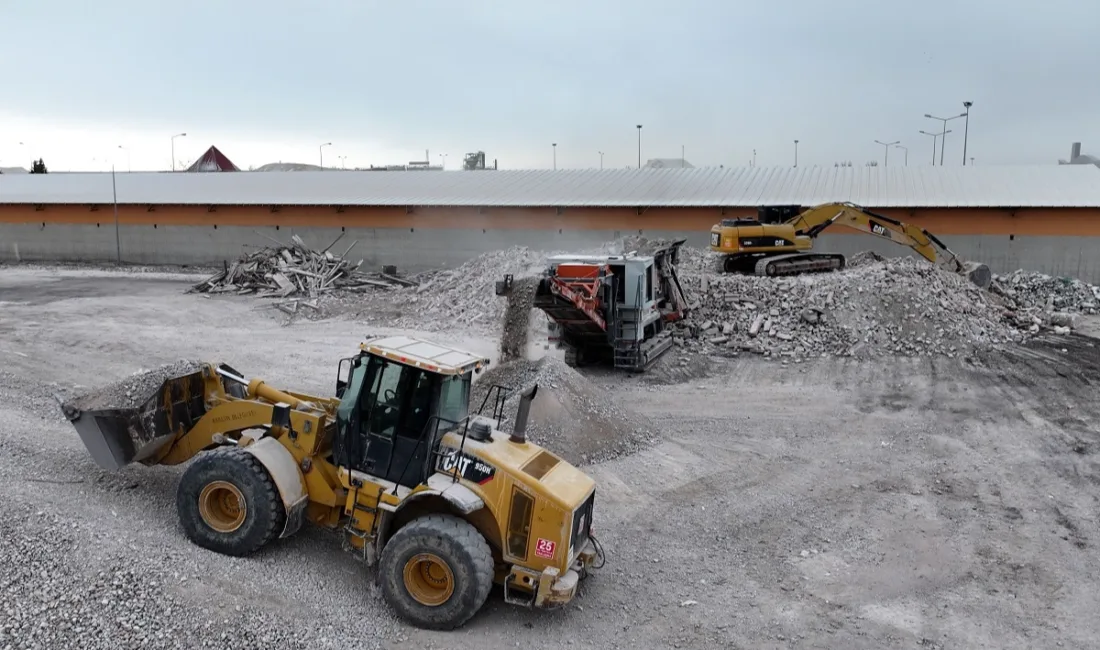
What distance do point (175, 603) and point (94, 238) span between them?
35.9 meters

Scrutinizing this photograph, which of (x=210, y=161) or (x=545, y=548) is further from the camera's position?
(x=210, y=161)

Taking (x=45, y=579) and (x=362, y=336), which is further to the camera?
(x=362, y=336)

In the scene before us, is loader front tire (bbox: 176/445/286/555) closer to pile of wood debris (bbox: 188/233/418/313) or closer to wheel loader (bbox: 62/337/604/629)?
wheel loader (bbox: 62/337/604/629)

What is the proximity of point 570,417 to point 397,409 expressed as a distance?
5.01 m

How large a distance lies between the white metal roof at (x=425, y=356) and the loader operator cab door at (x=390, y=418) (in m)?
0.10

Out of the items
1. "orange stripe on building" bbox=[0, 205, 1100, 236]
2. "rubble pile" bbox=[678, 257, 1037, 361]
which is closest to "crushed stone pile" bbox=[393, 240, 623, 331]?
"rubble pile" bbox=[678, 257, 1037, 361]

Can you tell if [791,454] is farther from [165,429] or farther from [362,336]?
[362,336]

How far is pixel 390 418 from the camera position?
24.1 feet

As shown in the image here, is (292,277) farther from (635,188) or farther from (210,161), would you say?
(210,161)

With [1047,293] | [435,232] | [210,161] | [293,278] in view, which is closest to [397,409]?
[293,278]

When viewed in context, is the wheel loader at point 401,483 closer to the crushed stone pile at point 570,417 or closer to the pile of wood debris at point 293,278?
the crushed stone pile at point 570,417

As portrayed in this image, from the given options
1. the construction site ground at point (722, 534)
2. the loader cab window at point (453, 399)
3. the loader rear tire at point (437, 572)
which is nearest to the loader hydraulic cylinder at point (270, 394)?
the construction site ground at point (722, 534)

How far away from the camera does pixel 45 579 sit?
20.5 feet

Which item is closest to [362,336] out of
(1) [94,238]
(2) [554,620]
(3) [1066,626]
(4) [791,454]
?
(4) [791,454]
